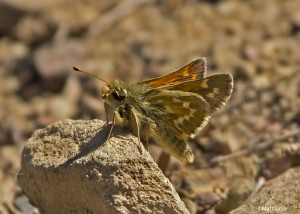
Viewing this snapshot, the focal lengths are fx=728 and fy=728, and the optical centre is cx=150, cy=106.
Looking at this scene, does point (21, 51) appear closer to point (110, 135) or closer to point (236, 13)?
point (236, 13)

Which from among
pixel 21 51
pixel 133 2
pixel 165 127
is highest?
pixel 165 127

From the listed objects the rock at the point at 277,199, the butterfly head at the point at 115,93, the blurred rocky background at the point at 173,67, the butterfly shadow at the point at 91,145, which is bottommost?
the blurred rocky background at the point at 173,67

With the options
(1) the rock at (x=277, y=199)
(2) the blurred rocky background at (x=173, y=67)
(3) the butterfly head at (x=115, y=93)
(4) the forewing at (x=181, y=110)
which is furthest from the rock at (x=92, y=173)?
(2) the blurred rocky background at (x=173, y=67)

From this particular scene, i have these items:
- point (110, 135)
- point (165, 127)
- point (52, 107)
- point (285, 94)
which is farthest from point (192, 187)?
point (52, 107)

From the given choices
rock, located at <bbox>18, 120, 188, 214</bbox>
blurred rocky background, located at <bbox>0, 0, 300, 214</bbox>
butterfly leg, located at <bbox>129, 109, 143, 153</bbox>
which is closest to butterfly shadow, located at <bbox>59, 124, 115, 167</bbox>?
rock, located at <bbox>18, 120, 188, 214</bbox>

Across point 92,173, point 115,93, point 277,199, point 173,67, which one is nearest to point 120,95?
point 115,93

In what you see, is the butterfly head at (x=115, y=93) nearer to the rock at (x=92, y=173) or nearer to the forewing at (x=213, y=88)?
the rock at (x=92, y=173)

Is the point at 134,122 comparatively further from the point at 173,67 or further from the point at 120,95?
the point at 173,67
